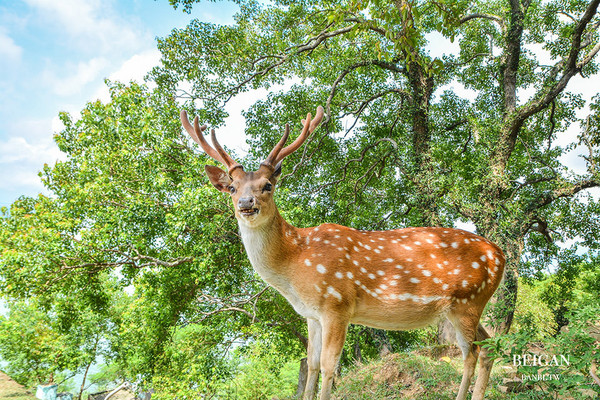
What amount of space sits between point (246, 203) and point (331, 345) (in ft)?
4.13

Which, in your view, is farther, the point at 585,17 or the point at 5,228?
the point at 5,228

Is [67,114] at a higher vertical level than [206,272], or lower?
higher

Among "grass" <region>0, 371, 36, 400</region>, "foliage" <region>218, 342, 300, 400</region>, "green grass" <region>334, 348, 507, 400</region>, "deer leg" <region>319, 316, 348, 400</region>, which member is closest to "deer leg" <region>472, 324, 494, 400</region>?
"green grass" <region>334, 348, 507, 400</region>

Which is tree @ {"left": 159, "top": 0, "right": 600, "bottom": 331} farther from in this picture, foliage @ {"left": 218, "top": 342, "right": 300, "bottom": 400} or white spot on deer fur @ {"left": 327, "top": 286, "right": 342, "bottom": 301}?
white spot on deer fur @ {"left": 327, "top": 286, "right": 342, "bottom": 301}

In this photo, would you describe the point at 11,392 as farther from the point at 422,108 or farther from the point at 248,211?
the point at 422,108

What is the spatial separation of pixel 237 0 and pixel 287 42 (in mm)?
2342

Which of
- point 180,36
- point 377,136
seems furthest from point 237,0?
Result: point 377,136

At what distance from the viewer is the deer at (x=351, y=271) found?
2.94 meters

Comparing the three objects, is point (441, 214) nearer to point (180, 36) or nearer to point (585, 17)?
point (585, 17)

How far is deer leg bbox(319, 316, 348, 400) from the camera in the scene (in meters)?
2.85

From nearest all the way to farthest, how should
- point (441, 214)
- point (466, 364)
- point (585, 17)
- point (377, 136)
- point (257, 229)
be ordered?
point (257, 229)
point (466, 364)
point (585, 17)
point (441, 214)
point (377, 136)

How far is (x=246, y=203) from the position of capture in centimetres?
271

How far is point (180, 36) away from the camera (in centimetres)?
914

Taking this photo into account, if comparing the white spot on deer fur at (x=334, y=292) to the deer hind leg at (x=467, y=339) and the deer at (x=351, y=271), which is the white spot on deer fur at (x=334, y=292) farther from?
the deer hind leg at (x=467, y=339)
